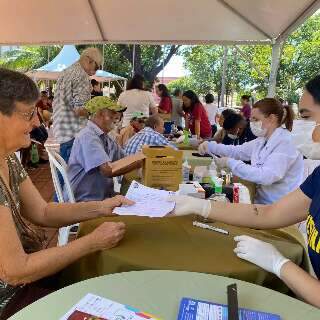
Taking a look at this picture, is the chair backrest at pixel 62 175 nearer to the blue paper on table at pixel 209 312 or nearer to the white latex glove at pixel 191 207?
the white latex glove at pixel 191 207

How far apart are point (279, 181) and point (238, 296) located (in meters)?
1.77

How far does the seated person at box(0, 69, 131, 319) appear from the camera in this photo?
4.21 ft

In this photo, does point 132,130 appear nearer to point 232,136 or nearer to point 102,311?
point 232,136

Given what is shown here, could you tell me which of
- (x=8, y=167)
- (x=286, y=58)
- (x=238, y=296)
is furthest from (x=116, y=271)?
(x=286, y=58)

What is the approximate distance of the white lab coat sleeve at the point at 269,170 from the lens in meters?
2.69

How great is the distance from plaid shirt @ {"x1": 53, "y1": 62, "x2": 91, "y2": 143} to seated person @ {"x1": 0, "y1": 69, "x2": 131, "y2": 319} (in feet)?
7.73

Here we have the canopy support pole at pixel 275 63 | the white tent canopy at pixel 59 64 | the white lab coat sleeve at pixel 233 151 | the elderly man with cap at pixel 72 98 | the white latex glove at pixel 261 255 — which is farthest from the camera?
the white tent canopy at pixel 59 64

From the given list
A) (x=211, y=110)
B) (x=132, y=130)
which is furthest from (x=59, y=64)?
(x=132, y=130)

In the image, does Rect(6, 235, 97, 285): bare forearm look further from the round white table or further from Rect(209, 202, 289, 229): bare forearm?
Rect(209, 202, 289, 229): bare forearm

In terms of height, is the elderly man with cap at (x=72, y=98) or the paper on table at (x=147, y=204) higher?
the elderly man with cap at (x=72, y=98)

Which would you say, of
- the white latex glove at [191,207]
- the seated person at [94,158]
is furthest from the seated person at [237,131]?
the white latex glove at [191,207]

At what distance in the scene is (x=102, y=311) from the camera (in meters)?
1.05

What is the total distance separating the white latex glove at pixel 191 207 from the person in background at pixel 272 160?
960 mm

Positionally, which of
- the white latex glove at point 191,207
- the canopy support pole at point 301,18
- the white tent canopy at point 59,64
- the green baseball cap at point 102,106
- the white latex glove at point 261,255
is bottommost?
the white latex glove at point 261,255
